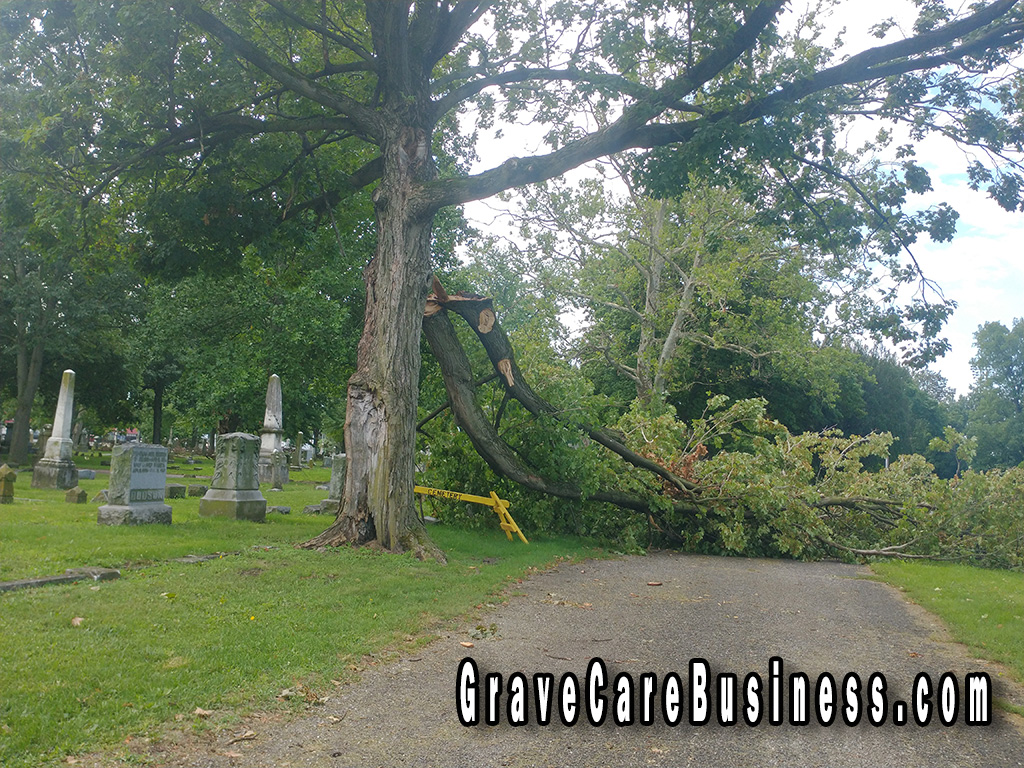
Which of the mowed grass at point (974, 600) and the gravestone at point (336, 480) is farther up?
the gravestone at point (336, 480)

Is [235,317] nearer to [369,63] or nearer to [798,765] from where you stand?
[369,63]

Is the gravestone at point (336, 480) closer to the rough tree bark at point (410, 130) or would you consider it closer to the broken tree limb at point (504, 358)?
the broken tree limb at point (504, 358)

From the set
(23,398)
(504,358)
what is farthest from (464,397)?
(23,398)

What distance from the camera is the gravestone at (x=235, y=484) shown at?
13.9 m

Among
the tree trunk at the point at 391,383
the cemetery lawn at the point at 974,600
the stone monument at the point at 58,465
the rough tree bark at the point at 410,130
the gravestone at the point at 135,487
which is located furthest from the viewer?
the stone monument at the point at 58,465

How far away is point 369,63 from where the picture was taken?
12375 millimetres

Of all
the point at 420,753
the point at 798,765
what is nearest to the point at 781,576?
the point at 798,765

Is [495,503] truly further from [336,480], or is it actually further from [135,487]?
[135,487]

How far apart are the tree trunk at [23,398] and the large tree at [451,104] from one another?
21.0m

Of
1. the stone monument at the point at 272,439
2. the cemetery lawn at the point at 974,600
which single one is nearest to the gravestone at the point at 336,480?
the stone monument at the point at 272,439

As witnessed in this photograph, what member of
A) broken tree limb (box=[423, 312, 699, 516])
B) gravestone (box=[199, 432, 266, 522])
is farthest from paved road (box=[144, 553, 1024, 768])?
gravestone (box=[199, 432, 266, 522])

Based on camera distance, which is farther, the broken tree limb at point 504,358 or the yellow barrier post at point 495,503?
the yellow barrier post at point 495,503

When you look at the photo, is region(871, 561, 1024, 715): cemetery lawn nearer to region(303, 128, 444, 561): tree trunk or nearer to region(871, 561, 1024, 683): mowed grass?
region(871, 561, 1024, 683): mowed grass

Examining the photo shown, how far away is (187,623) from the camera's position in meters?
5.92
